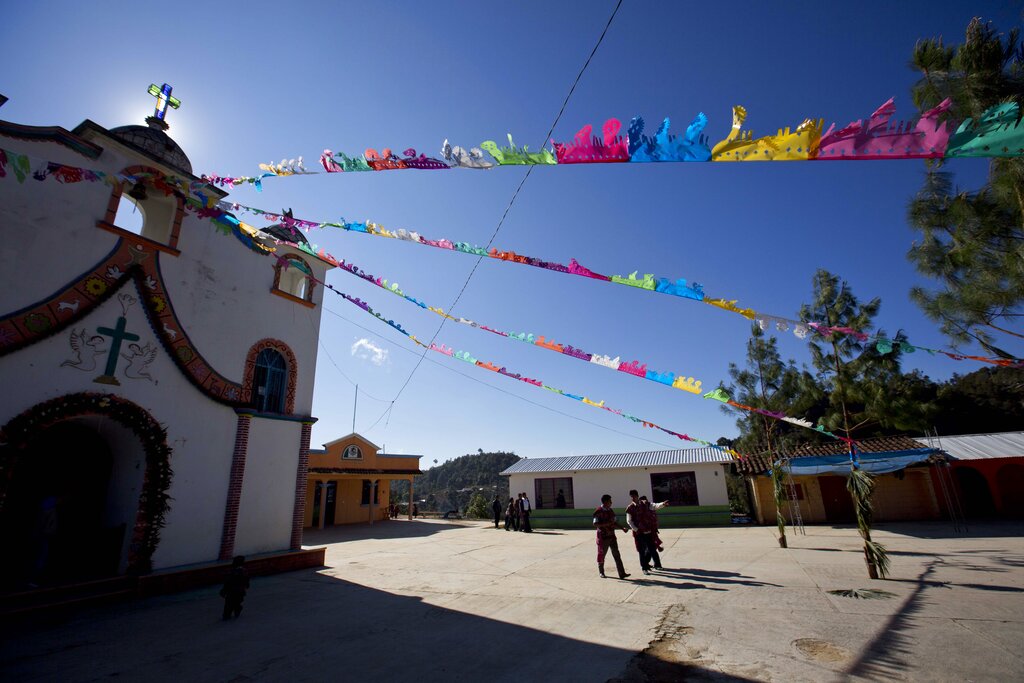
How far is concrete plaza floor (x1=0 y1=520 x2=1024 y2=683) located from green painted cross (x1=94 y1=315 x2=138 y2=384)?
390cm

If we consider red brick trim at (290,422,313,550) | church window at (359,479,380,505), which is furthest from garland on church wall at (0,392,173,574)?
church window at (359,479,380,505)

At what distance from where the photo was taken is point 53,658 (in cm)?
518

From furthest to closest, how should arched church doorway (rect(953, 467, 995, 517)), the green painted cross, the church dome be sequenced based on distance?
1. arched church doorway (rect(953, 467, 995, 517))
2. the church dome
3. the green painted cross

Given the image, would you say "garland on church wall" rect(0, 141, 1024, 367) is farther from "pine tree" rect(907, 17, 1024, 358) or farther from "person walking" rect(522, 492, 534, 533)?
"person walking" rect(522, 492, 534, 533)

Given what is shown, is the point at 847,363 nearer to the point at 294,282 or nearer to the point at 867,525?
the point at 867,525

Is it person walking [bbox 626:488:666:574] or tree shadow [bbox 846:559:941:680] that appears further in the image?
person walking [bbox 626:488:666:574]

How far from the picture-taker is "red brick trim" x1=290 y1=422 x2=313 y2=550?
1102 cm

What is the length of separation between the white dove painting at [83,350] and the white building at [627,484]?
1992 centimetres

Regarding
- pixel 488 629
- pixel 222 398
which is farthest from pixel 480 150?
pixel 222 398

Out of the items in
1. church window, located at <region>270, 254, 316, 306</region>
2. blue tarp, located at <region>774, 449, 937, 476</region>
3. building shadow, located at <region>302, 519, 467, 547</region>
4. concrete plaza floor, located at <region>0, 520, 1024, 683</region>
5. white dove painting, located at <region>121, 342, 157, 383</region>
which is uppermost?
church window, located at <region>270, 254, 316, 306</region>

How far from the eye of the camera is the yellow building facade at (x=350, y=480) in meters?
21.9

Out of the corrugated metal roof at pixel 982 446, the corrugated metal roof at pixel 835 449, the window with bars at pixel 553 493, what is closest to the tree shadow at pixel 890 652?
the corrugated metal roof at pixel 835 449

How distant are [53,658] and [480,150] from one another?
25.1ft

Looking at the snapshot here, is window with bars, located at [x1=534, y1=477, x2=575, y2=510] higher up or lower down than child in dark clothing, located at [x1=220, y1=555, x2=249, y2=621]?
higher up
